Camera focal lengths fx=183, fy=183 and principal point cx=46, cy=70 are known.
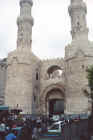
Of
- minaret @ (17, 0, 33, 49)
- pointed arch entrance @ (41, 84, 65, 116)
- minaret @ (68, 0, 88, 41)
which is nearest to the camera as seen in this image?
minaret @ (68, 0, 88, 41)

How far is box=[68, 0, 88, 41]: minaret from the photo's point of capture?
29.2 meters

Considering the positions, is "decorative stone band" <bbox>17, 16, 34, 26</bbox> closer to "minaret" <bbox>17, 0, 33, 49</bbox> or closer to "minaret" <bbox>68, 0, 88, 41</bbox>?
"minaret" <bbox>17, 0, 33, 49</bbox>

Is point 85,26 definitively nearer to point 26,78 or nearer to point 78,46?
point 78,46

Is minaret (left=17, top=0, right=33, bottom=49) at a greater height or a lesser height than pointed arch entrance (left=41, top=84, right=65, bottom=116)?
greater

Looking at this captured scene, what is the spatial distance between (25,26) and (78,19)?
379 inches

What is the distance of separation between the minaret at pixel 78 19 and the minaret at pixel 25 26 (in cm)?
789

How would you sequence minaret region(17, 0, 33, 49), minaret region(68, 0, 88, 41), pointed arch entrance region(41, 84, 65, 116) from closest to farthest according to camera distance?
1. minaret region(68, 0, 88, 41)
2. pointed arch entrance region(41, 84, 65, 116)
3. minaret region(17, 0, 33, 49)

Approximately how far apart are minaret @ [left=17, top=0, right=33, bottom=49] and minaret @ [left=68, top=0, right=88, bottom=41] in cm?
789

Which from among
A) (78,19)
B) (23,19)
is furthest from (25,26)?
(78,19)

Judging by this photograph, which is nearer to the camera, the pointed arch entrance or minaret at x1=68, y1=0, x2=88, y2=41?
minaret at x1=68, y1=0, x2=88, y2=41

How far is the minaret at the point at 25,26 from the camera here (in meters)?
32.7

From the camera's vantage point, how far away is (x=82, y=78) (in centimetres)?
2628

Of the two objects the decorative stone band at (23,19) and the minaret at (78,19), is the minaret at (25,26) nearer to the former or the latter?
the decorative stone band at (23,19)

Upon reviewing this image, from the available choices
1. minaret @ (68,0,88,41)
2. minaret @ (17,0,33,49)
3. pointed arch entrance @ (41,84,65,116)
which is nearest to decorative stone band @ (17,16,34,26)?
minaret @ (17,0,33,49)
